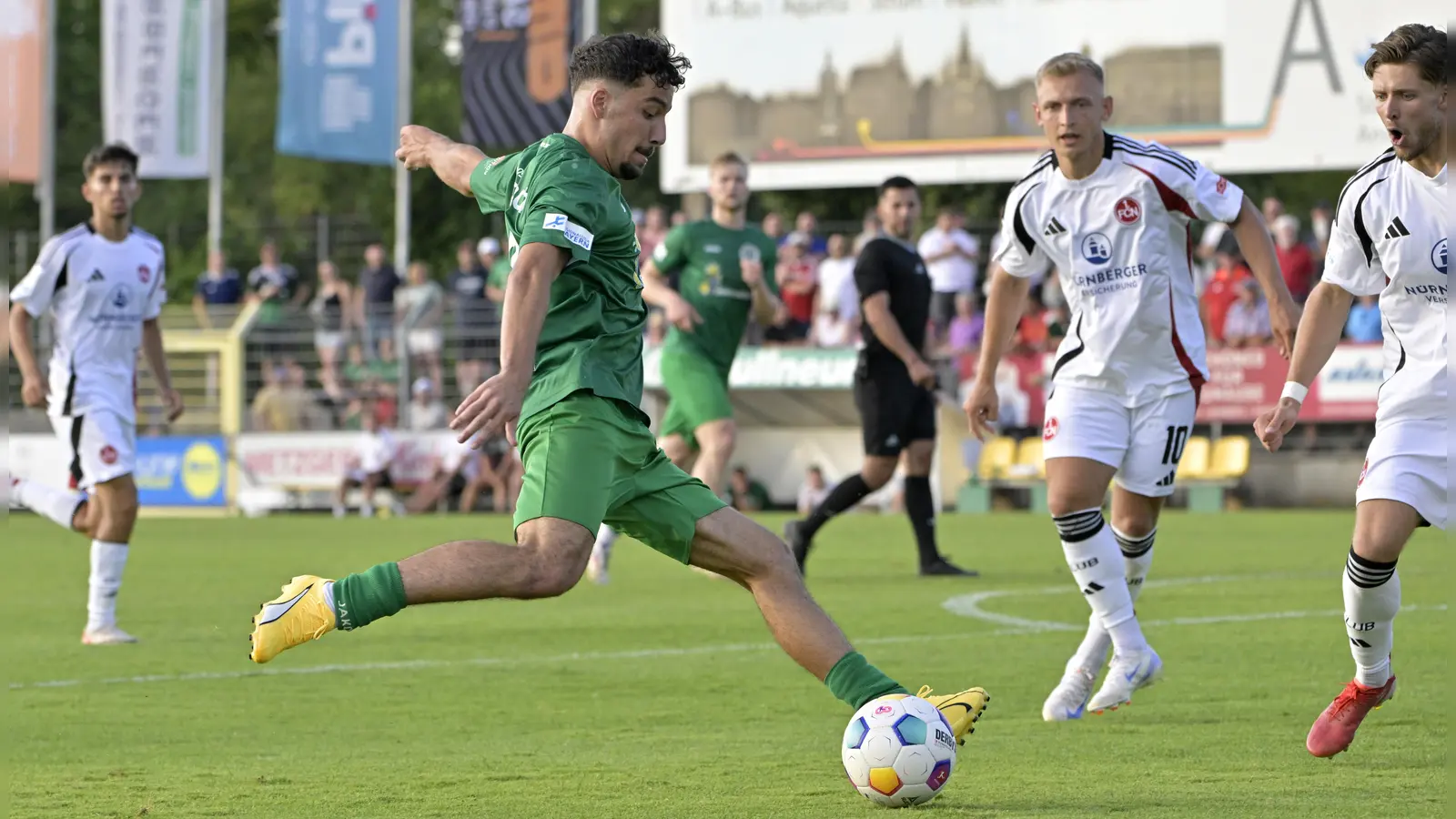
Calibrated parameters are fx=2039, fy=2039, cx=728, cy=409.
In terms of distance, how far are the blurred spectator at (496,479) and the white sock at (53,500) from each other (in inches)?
613

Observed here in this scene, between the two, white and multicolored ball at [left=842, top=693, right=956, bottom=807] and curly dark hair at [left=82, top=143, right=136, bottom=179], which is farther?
curly dark hair at [left=82, top=143, right=136, bottom=179]

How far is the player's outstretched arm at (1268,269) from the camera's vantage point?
762cm

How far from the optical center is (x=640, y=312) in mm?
6160

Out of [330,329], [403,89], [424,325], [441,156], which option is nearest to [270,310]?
[330,329]

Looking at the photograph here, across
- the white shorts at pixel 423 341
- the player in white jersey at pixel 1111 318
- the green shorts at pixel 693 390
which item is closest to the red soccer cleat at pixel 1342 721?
the player in white jersey at pixel 1111 318

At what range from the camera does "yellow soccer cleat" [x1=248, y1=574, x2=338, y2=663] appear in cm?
554

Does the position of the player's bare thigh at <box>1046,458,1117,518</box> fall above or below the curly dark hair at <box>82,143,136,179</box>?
below

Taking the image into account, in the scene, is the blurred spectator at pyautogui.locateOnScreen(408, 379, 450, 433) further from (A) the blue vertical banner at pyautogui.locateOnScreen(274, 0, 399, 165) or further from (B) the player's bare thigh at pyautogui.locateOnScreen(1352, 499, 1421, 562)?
(B) the player's bare thigh at pyautogui.locateOnScreen(1352, 499, 1421, 562)

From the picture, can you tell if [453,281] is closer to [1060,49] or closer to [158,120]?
[158,120]

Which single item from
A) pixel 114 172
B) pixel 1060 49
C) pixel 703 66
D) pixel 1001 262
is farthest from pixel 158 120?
pixel 1001 262

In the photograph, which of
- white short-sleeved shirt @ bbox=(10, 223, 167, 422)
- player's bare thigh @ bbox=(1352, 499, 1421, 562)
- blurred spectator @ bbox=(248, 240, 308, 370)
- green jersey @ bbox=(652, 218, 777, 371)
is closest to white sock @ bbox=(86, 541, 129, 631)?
white short-sleeved shirt @ bbox=(10, 223, 167, 422)

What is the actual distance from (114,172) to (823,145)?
68.2 feet

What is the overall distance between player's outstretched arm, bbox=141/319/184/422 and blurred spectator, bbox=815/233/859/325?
15.1 metres

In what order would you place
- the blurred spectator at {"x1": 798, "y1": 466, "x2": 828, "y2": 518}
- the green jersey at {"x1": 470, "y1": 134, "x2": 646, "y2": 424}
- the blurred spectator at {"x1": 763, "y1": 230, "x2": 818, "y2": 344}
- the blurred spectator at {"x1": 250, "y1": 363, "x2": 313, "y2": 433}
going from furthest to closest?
the blurred spectator at {"x1": 250, "y1": 363, "x2": 313, "y2": 433}, the blurred spectator at {"x1": 763, "y1": 230, "x2": 818, "y2": 344}, the blurred spectator at {"x1": 798, "y1": 466, "x2": 828, "y2": 518}, the green jersey at {"x1": 470, "y1": 134, "x2": 646, "y2": 424}
